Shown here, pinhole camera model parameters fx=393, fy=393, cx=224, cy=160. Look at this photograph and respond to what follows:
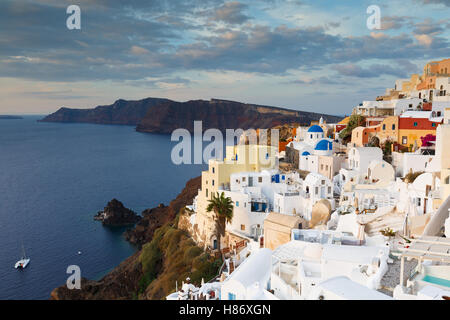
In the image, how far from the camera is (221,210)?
866 inches

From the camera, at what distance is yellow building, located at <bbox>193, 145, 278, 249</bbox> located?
23250 millimetres

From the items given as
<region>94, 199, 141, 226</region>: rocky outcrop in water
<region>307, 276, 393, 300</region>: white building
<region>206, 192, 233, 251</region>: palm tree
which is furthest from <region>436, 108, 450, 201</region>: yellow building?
<region>94, 199, 141, 226</region>: rocky outcrop in water

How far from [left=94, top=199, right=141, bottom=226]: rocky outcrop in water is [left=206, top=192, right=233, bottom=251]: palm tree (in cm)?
2341

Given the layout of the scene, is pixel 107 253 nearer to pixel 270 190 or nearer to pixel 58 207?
pixel 58 207

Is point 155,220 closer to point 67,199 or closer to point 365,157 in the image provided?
Answer: point 67,199

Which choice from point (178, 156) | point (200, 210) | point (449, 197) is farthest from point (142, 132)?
point (449, 197)

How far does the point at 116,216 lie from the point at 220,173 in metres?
24.0

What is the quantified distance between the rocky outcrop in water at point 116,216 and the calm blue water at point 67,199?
1.08 meters

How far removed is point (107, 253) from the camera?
36656 millimetres

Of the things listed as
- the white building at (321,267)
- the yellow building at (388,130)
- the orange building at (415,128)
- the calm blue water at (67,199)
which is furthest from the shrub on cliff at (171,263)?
the orange building at (415,128)

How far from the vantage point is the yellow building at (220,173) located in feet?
76.3

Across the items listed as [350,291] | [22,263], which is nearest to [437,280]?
[350,291]

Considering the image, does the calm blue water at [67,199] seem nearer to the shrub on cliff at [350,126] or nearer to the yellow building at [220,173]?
the yellow building at [220,173]

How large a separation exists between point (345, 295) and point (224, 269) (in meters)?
13.0
